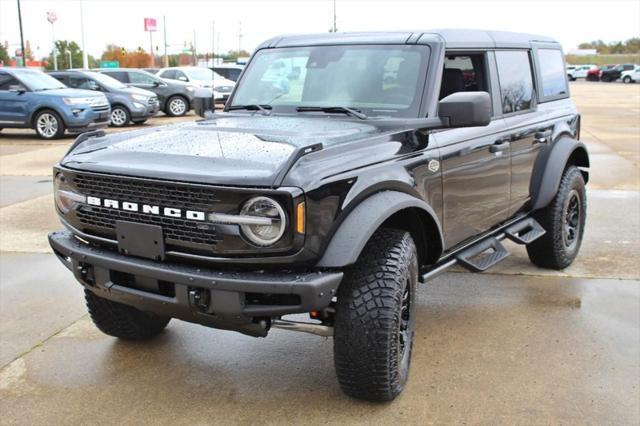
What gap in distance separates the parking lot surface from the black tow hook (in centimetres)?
68

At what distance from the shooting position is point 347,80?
13.6 feet

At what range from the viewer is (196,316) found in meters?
3.01

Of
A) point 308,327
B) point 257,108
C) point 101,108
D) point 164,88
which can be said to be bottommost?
point 308,327

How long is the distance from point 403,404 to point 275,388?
684mm

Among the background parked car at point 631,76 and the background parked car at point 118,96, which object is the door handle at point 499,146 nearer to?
the background parked car at point 118,96

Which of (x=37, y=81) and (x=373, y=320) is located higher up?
(x=37, y=81)

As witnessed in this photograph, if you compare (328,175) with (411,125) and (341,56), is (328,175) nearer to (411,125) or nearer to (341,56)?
(411,125)

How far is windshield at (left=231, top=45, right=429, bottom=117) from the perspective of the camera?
398cm

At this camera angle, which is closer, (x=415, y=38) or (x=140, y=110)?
(x=415, y=38)

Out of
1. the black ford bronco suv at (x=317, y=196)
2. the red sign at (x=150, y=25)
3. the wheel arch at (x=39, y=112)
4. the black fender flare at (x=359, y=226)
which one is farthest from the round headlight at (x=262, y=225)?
the red sign at (x=150, y=25)

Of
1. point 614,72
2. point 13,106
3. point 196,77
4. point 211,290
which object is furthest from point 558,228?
point 614,72

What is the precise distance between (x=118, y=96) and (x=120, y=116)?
0.54 meters

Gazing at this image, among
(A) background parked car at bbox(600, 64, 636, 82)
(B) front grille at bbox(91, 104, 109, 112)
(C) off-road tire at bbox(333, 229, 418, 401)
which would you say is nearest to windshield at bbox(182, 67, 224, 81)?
(B) front grille at bbox(91, 104, 109, 112)

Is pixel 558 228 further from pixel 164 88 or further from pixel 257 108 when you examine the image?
pixel 164 88
